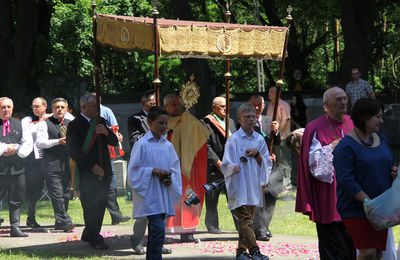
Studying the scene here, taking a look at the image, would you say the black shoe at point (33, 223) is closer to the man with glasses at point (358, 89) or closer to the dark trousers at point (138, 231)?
the dark trousers at point (138, 231)

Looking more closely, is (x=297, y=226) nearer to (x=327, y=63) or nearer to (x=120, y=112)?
(x=120, y=112)

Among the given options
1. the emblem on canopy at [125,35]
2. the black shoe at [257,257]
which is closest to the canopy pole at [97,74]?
the emblem on canopy at [125,35]

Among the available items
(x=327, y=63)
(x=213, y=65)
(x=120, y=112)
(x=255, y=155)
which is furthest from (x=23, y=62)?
(x=327, y=63)

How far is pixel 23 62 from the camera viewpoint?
1992 cm

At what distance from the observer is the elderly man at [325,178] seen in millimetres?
7363

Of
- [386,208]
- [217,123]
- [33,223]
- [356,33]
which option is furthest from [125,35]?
[356,33]

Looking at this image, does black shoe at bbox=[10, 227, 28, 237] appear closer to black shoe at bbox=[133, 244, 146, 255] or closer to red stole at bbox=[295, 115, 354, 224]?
black shoe at bbox=[133, 244, 146, 255]

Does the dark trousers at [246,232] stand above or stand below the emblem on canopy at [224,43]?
below

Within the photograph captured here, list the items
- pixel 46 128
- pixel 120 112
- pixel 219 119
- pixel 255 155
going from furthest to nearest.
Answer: pixel 120 112, pixel 46 128, pixel 219 119, pixel 255 155

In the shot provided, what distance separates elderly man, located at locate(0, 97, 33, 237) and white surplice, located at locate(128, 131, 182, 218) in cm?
373

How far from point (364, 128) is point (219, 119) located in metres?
4.51

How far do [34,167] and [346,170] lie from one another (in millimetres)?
6561

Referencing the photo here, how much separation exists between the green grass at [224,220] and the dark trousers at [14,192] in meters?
1.32

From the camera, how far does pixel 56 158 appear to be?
38.3 feet
